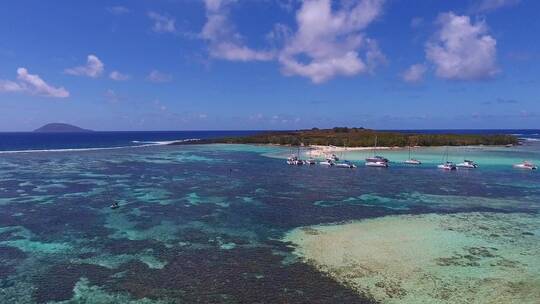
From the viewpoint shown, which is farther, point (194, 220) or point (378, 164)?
point (378, 164)

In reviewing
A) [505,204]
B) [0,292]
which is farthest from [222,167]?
[0,292]

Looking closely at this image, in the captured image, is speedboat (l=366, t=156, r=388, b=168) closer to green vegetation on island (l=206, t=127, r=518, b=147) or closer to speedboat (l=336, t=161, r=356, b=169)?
speedboat (l=336, t=161, r=356, b=169)

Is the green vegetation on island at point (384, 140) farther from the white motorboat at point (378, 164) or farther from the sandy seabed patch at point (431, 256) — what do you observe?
the sandy seabed patch at point (431, 256)

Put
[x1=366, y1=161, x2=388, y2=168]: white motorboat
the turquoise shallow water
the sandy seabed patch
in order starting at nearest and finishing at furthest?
the sandy seabed patch
the turquoise shallow water
[x1=366, y1=161, x2=388, y2=168]: white motorboat

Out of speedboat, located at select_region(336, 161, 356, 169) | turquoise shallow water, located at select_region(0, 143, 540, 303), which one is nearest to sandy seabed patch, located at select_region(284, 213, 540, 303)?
turquoise shallow water, located at select_region(0, 143, 540, 303)

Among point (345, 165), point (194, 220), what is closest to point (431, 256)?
point (194, 220)

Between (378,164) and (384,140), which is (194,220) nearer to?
(378,164)

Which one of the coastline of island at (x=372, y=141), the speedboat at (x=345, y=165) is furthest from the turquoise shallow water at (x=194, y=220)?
the coastline of island at (x=372, y=141)
